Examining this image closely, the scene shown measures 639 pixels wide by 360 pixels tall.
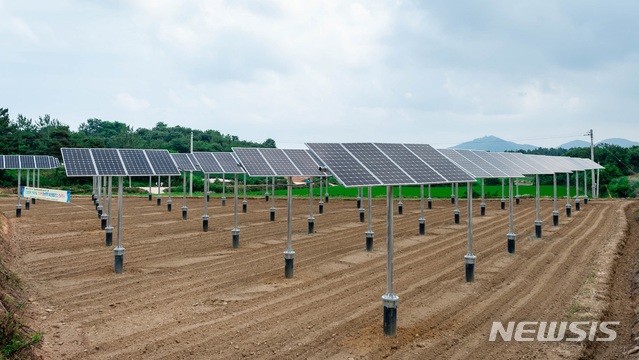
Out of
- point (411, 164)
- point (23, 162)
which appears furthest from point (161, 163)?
point (23, 162)

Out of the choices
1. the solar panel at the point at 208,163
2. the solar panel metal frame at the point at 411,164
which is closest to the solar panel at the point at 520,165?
the solar panel metal frame at the point at 411,164

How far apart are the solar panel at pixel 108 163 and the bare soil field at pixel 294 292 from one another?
11.3ft

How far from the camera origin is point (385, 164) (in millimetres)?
10977

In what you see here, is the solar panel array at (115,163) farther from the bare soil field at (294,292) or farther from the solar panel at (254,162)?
the bare soil field at (294,292)

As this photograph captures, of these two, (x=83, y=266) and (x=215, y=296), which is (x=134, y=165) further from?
(x=215, y=296)

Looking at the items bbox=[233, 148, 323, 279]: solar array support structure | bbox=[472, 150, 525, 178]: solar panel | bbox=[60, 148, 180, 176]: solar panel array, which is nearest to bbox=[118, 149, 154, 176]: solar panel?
bbox=[60, 148, 180, 176]: solar panel array

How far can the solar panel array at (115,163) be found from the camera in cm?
1648

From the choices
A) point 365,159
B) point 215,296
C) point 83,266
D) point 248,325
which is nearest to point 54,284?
point 83,266

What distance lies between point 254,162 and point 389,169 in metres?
9.49

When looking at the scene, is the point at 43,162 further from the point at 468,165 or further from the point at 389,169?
the point at 389,169

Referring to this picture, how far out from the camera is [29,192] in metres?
24.5

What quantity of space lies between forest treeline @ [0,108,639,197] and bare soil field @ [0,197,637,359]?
41.3 meters

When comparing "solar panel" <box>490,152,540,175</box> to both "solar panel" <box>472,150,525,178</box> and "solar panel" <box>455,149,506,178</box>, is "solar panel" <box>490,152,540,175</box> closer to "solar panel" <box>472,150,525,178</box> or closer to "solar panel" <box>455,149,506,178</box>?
"solar panel" <box>472,150,525,178</box>

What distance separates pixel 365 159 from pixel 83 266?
11.4 metres
